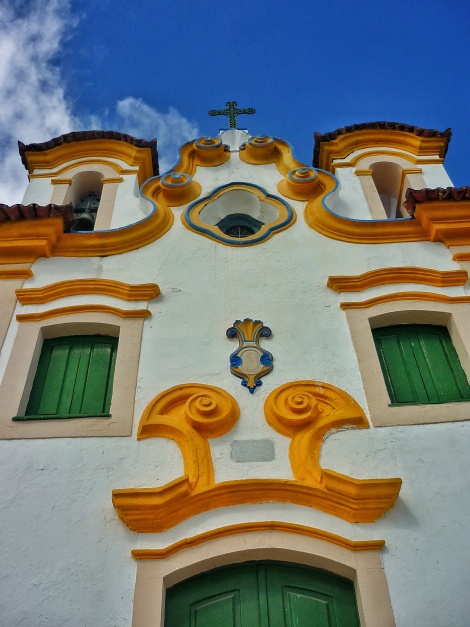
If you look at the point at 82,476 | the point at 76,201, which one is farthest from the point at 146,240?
the point at 82,476

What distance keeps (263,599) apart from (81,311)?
3.75 m

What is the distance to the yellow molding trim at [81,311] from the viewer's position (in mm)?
7508

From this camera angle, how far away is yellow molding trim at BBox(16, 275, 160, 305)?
25.3 ft

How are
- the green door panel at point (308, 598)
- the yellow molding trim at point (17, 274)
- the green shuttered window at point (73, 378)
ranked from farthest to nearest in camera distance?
the yellow molding trim at point (17, 274), the green shuttered window at point (73, 378), the green door panel at point (308, 598)

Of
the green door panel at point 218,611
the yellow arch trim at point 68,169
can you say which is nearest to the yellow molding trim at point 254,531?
the green door panel at point 218,611

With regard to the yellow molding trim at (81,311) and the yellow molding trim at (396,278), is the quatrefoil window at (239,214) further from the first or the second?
the yellow molding trim at (81,311)

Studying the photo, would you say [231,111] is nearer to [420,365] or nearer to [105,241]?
[105,241]

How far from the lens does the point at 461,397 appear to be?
673 centimetres

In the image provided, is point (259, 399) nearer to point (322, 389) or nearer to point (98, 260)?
point (322, 389)

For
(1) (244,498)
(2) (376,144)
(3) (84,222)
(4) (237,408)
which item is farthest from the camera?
(2) (376,144)

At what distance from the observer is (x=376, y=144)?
1150 cm

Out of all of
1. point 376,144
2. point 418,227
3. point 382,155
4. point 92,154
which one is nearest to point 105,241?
point 92,154

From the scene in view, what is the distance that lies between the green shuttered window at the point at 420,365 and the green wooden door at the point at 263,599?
1.97 m

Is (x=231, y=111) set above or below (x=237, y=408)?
above
